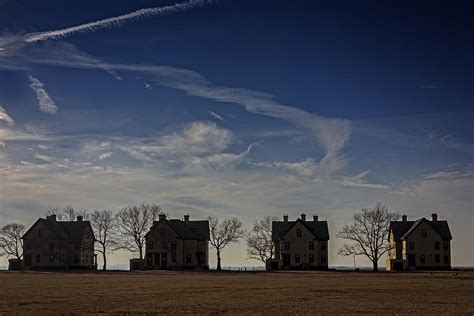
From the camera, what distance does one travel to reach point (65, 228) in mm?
130375

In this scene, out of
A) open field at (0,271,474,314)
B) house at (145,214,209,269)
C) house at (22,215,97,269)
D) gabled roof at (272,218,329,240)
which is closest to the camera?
open field at (0,271,474,314)

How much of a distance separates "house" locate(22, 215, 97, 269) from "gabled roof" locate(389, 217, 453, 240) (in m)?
58.3

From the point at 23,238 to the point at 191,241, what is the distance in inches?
1197

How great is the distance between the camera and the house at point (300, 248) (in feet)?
407

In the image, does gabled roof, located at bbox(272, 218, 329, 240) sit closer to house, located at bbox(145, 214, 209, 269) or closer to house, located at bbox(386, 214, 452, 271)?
house, located at bbox(386, 214, 452, 271)

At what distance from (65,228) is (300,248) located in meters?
44.8

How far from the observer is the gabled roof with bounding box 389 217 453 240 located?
125188mm

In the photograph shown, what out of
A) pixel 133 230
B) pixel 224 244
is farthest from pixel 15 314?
pixel 224 244

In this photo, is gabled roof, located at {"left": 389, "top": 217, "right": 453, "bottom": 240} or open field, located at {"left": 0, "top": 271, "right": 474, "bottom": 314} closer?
open field, located at {"left": 0, "top": 271, "right": 474, "bottom": 314}

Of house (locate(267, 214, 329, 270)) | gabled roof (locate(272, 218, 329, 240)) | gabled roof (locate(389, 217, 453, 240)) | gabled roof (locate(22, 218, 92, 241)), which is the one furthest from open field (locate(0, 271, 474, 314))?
gabled roof (locate(22, 218, 92, 241))

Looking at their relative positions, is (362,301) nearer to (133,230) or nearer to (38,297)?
(38,297)

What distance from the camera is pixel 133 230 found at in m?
123

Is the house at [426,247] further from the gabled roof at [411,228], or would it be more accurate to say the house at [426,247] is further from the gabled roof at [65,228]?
the gabled roof at [65,228]

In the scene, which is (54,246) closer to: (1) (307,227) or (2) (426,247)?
(1) (307,227)
